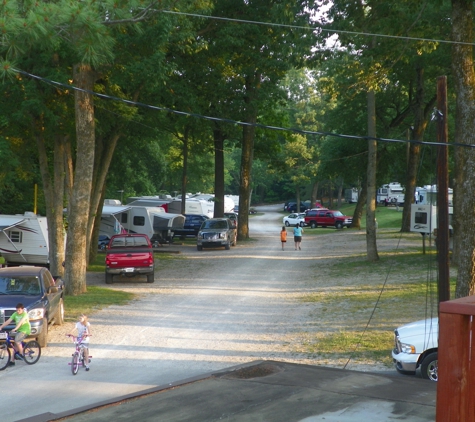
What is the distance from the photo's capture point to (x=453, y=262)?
89.1 feet

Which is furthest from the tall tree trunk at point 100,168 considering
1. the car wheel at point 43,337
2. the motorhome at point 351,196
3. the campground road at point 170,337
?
Answer: the motorhome at point 351,196

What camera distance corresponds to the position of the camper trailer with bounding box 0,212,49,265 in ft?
99.5

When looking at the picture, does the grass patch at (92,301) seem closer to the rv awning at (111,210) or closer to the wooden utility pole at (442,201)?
the wooden utility pole at (442,201)

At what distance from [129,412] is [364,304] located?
12.1 metres

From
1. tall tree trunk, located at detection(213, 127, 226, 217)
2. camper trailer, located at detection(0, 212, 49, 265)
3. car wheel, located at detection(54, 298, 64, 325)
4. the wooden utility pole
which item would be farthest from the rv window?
the wooden utility pole

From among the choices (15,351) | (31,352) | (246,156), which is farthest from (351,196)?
(15,351)

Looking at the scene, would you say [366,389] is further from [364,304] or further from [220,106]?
[220,106]

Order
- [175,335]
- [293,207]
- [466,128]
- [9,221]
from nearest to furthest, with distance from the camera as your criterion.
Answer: [466,128] < [175,335] < [9,221] < [293,207]

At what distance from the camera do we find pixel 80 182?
22.2 m

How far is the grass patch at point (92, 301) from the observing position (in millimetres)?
19672

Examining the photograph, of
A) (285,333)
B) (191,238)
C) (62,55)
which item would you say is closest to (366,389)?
(285,333)

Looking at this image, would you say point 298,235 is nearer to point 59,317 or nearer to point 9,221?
point 9,221

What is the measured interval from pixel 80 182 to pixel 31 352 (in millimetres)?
9222

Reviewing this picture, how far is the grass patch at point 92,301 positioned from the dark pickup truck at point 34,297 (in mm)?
1782
